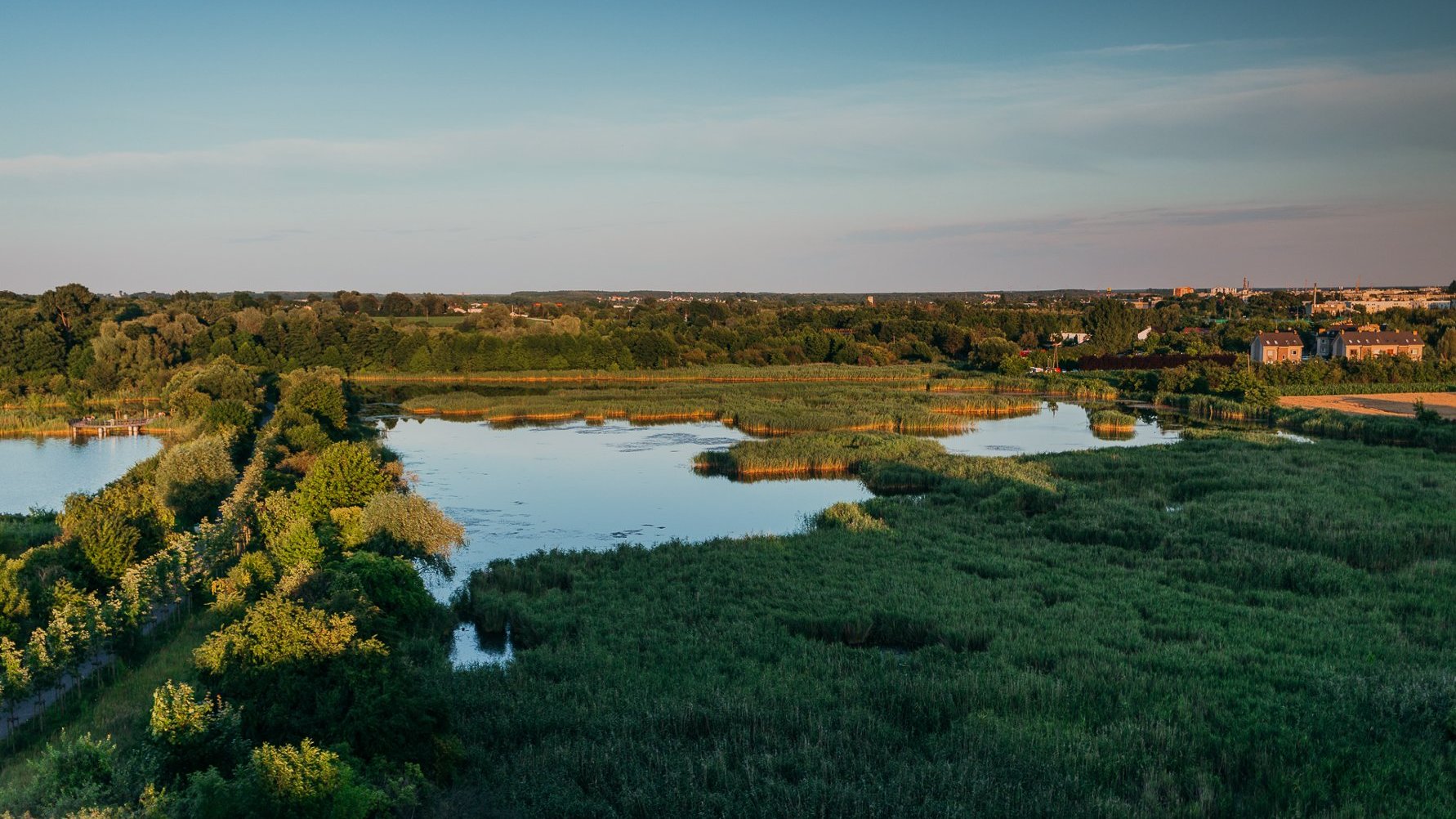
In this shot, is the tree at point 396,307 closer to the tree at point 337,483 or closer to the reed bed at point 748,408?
the reed bed at point 748,408

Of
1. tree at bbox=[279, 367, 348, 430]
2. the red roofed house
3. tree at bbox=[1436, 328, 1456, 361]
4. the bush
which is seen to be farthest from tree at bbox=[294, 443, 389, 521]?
tree at bbox=[1436, 328, 1456, 361]

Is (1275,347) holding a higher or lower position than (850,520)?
higher

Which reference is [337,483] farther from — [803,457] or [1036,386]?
[1036,386]

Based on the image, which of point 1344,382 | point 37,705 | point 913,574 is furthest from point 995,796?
point 1344,382

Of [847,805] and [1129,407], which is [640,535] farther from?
[1129,407]

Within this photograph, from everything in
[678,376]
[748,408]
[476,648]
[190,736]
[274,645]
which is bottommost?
[476,648]

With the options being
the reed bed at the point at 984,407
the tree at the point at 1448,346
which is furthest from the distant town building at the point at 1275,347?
the reed bed at the point at 984,407

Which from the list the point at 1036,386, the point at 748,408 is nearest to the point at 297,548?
the point at 748,408
